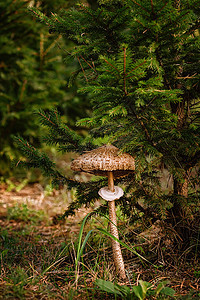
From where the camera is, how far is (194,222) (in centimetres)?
231

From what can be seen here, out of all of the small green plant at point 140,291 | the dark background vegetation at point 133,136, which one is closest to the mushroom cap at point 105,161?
the dark background vegetation at point 133,136

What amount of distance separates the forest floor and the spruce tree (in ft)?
1.32

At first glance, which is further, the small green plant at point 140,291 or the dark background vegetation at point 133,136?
the dark background vegetation at point 133,136

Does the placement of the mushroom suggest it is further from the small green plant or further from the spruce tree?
the small green plant

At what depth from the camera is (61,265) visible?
7.68 ft

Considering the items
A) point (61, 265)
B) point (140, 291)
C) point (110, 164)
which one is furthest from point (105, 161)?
point (61, 265)

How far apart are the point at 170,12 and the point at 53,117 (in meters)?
1.16

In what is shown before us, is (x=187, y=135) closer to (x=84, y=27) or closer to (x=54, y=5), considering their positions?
(x=84, y=27)

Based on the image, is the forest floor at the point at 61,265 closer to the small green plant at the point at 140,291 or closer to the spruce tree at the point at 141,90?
the small green plant at the point at 140,291

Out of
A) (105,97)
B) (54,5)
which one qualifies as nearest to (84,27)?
(105,97)

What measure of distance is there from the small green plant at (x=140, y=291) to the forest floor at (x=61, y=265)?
0.08 meters

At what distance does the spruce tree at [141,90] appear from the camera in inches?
64.1

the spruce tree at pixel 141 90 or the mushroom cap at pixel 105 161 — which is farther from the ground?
the spruce tree at pixel 141 90

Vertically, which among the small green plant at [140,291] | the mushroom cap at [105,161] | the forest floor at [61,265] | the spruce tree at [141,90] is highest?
the spruce tree at [141,90]
